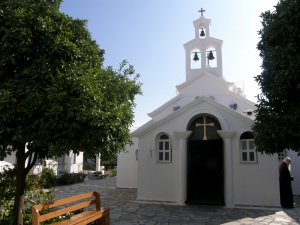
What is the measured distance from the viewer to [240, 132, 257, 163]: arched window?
34.9ft

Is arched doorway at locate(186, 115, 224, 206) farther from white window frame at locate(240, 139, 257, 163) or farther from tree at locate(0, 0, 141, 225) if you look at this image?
tree at locate(0, 0, 141, 225)

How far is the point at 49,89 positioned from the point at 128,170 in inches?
489

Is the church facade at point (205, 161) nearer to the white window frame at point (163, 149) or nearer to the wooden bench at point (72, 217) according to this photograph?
the white window frame at point (163, 149)

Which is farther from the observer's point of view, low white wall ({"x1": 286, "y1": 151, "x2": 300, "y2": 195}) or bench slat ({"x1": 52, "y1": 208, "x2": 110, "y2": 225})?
low white wall ({"x1": 286, "y1": 151, "x2": 300, "y2": 195})

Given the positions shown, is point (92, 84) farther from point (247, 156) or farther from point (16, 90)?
point (247, 156)

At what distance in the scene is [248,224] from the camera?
26.1 feet

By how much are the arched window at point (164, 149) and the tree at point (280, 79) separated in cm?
516

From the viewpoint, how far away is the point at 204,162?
11.2 metres

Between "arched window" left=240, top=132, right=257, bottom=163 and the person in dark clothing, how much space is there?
1440 millimetres

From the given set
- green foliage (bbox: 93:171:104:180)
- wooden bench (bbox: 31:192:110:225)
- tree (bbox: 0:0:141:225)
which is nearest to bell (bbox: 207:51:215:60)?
tree (bbox: 0:0:141:225)

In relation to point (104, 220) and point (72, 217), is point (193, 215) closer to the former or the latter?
point (104, 220)

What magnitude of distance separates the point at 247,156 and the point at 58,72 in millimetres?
8299

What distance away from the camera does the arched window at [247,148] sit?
34.9 feet

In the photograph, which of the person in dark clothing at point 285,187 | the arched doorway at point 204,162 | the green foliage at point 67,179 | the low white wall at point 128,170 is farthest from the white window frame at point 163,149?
the green foliage at point 67,179
